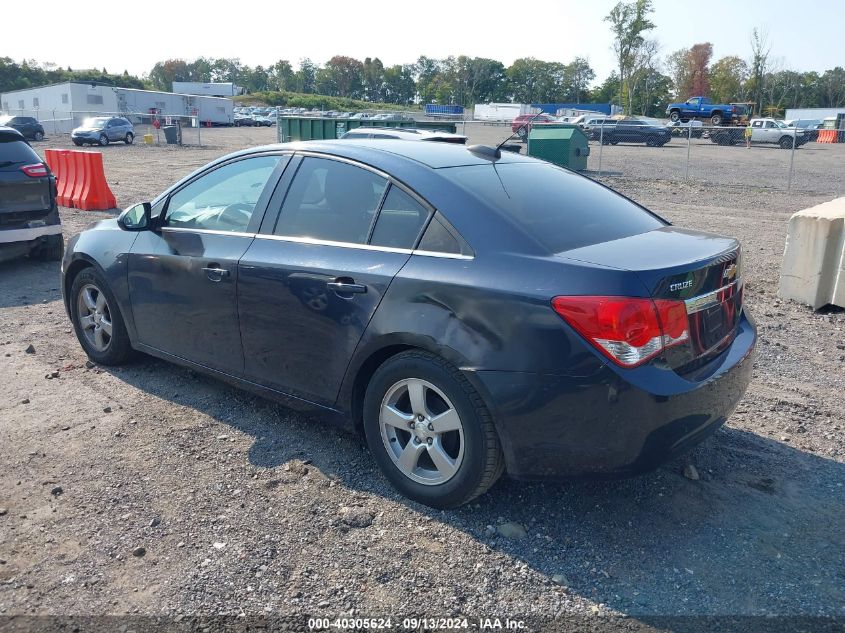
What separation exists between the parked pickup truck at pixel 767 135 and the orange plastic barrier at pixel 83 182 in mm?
35645

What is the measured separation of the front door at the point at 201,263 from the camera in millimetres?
4238

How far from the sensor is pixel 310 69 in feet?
473

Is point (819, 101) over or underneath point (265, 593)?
over

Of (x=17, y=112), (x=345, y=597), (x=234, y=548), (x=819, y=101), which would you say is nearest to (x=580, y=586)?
(x=345, y=597)

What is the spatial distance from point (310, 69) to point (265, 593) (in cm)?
15123

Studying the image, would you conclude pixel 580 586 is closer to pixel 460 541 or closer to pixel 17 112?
pixel 460 541

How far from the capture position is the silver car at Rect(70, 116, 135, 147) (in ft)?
127

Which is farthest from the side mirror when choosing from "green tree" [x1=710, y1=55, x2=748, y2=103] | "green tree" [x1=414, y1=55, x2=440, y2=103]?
"green tree" [x1=414, y1=55, x2=440, y2=103]

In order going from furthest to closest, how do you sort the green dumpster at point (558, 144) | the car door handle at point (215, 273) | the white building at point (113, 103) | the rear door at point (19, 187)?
the white building at point (113, 103) < the green dumpster at point (558, 144) < the rear door at point (19, 187) < the car door handle at point (215, 273)

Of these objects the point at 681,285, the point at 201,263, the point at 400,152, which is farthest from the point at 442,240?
the point at 201,263

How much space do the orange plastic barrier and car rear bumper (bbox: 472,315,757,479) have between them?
12.8m

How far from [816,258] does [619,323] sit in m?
4.83

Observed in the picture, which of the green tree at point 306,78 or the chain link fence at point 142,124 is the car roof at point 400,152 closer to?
the chain link fence at point 142,124

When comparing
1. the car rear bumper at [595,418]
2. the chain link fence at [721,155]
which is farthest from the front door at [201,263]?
the chain link fence at [721,155]
